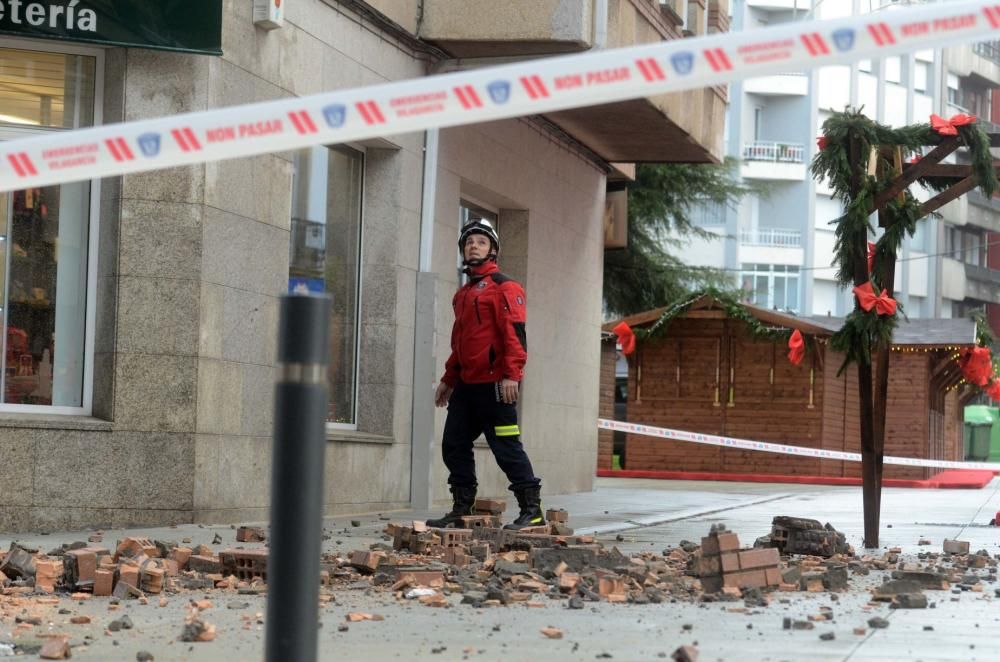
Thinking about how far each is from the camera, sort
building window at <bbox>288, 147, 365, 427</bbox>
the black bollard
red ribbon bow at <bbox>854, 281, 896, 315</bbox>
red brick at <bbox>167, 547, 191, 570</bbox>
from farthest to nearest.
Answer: building window at <bbox>288, 147, 365, 427</bbox>, red ribbon bow at <bbox>854, 281, 896, 315</bbox>, red brick at <bbox>167, 547, 191, 570</bbox>, the black bollard

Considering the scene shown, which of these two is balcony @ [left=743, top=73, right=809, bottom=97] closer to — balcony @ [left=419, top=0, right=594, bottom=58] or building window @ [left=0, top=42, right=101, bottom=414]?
balcony @ [left=419, top=0, right=594, bottom=58]

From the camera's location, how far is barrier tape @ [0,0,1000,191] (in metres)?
4.52

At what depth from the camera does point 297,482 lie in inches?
137

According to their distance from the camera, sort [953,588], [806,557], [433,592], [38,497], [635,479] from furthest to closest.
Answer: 1. [635,479]
2. [38,497]
3. [806,557]
4. [953,588]
5. [433,592]

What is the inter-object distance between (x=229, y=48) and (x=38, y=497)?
3336mm

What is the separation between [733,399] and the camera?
31.0 metres

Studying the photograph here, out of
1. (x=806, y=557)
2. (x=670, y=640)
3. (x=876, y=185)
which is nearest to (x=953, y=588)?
(x=806, y=557)

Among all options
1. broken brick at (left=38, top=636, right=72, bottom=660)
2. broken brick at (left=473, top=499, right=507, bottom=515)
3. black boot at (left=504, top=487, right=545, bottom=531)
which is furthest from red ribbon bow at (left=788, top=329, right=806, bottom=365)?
broken brick at (left=38, top=636, right=72, bottom=660)

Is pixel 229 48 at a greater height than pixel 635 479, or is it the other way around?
pixel 229 48

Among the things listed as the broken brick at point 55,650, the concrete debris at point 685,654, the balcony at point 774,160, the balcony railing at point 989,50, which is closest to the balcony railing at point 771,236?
the balcony at point 774,160

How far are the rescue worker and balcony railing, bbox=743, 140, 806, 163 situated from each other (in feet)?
180

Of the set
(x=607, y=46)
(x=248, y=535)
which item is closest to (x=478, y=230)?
(x=248, y=535)

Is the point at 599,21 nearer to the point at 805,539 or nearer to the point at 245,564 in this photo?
the point at 805,539

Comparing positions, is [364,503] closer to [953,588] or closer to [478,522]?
[478,522]
